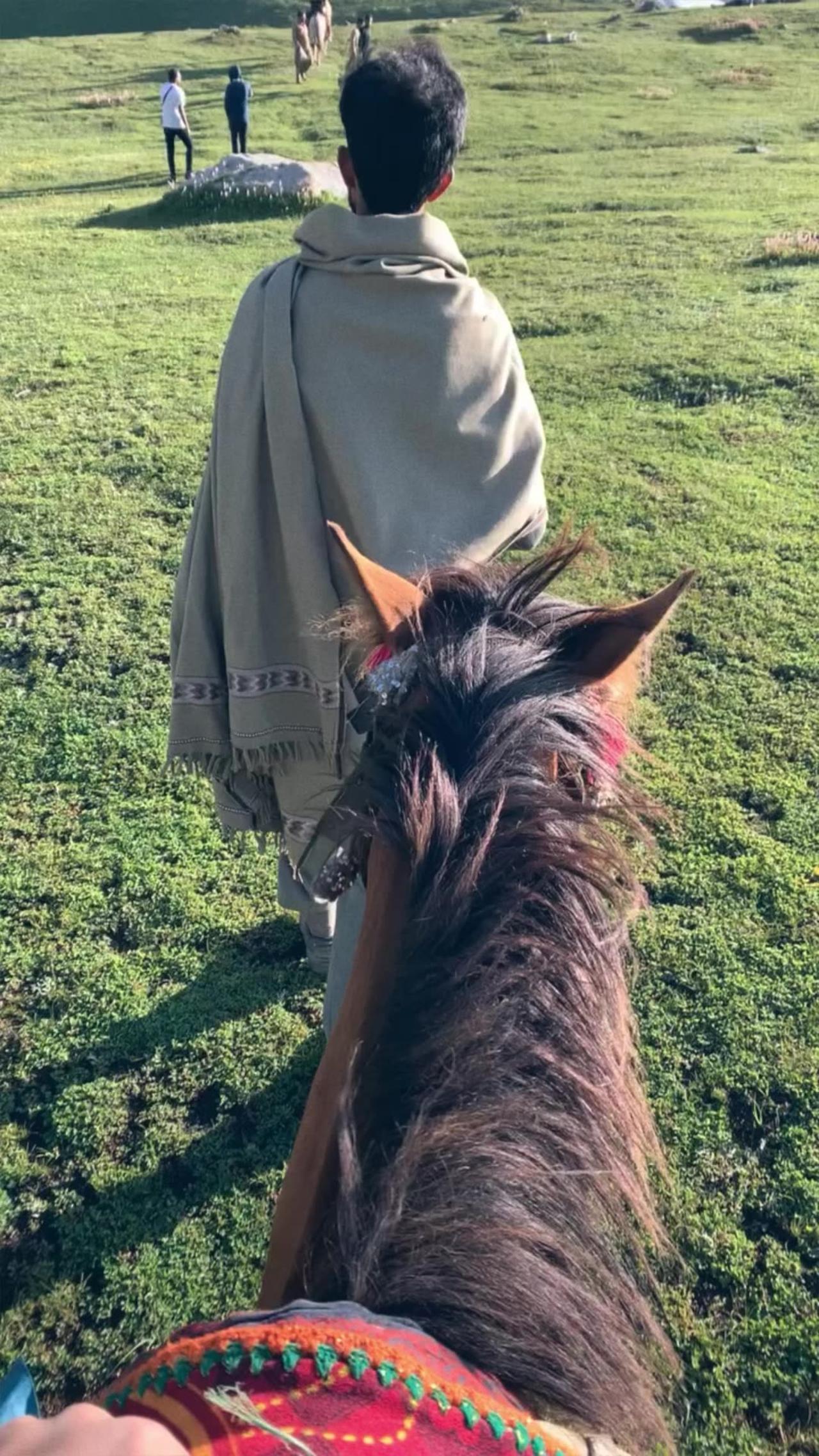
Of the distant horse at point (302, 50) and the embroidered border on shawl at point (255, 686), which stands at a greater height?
the distant horse at point (302, 50)

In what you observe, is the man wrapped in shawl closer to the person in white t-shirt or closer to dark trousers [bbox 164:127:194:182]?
the person in white t-shirt

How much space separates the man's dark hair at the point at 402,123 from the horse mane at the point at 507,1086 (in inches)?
42.0

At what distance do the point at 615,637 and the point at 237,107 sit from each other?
1751cm

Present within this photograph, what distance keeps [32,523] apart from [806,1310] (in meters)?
4.70

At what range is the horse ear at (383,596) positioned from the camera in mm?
1349

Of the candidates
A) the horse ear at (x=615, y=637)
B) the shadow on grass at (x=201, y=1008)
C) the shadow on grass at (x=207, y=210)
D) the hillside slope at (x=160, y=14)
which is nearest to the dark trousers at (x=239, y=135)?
the shadow on grass at (x=207, y=210)

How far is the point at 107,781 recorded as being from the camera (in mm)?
3656

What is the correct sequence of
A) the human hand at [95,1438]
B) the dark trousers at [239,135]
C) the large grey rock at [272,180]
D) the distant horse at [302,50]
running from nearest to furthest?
the human hand at [95,1438]
the large grey rock at [272,180]
the dark trousers at [239,135]
the distant horse at [302,50]

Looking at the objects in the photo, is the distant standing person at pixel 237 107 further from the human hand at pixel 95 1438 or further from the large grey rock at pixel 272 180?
the human hand at pixel 95 1438

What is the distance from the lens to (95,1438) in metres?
0.71

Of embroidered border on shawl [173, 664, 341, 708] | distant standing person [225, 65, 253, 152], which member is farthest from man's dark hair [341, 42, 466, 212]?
distant standing person [225, 65, 253, 152]

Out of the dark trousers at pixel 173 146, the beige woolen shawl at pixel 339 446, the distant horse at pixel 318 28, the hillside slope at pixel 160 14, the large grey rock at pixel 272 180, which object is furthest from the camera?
the hillside slope at pixel 160 14

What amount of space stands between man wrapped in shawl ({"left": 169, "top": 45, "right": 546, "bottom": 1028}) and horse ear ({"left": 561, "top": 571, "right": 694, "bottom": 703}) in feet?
1.50

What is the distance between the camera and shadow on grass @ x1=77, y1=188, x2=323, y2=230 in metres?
12.2
